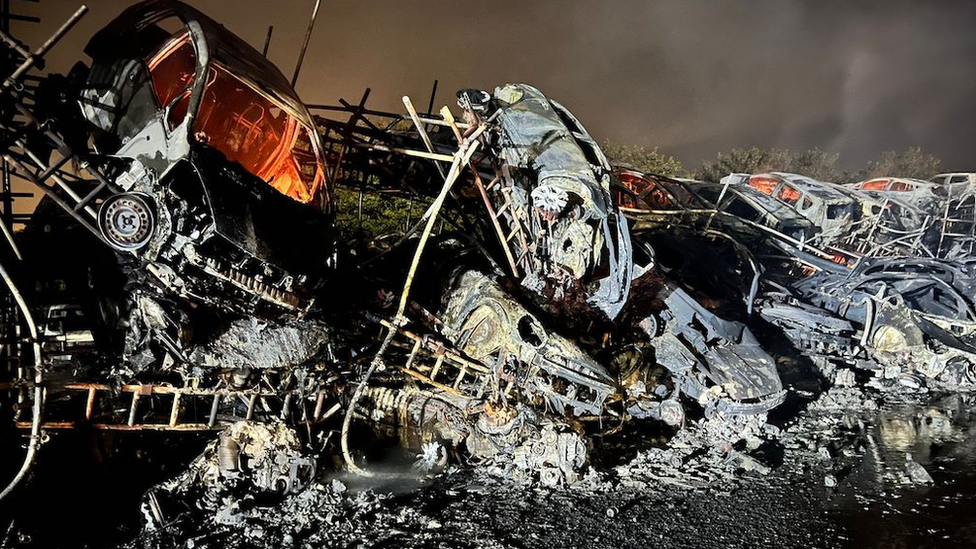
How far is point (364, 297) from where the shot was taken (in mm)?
6469

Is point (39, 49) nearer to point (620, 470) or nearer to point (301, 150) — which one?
point (301, 150)

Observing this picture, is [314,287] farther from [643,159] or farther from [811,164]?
[811,164]

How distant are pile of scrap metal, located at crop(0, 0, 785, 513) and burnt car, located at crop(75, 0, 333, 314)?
0.06 ft

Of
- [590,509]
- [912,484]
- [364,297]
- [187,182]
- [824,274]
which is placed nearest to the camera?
[187,182]

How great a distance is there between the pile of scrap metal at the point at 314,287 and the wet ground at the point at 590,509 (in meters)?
0.49

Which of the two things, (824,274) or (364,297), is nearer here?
(364,297)

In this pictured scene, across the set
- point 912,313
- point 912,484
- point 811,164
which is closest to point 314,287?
point 912,484

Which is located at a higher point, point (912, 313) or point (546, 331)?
point (912, 313)

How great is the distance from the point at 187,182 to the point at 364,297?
2499 mm

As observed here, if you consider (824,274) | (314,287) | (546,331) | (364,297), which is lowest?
(314,287)

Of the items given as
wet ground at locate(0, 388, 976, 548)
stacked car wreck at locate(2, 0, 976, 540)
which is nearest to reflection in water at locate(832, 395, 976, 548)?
wet ground at locate(0, 388, 976, 548)

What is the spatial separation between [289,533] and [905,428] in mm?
7364

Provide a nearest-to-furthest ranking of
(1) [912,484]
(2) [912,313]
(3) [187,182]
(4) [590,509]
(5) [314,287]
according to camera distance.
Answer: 1. (3) [187,182]
2. (4) [590,509]
3. (5) [314,287]
4. (1) [912,484]
5. (2) [912,313]

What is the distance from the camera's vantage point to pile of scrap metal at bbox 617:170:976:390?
9.12 m
